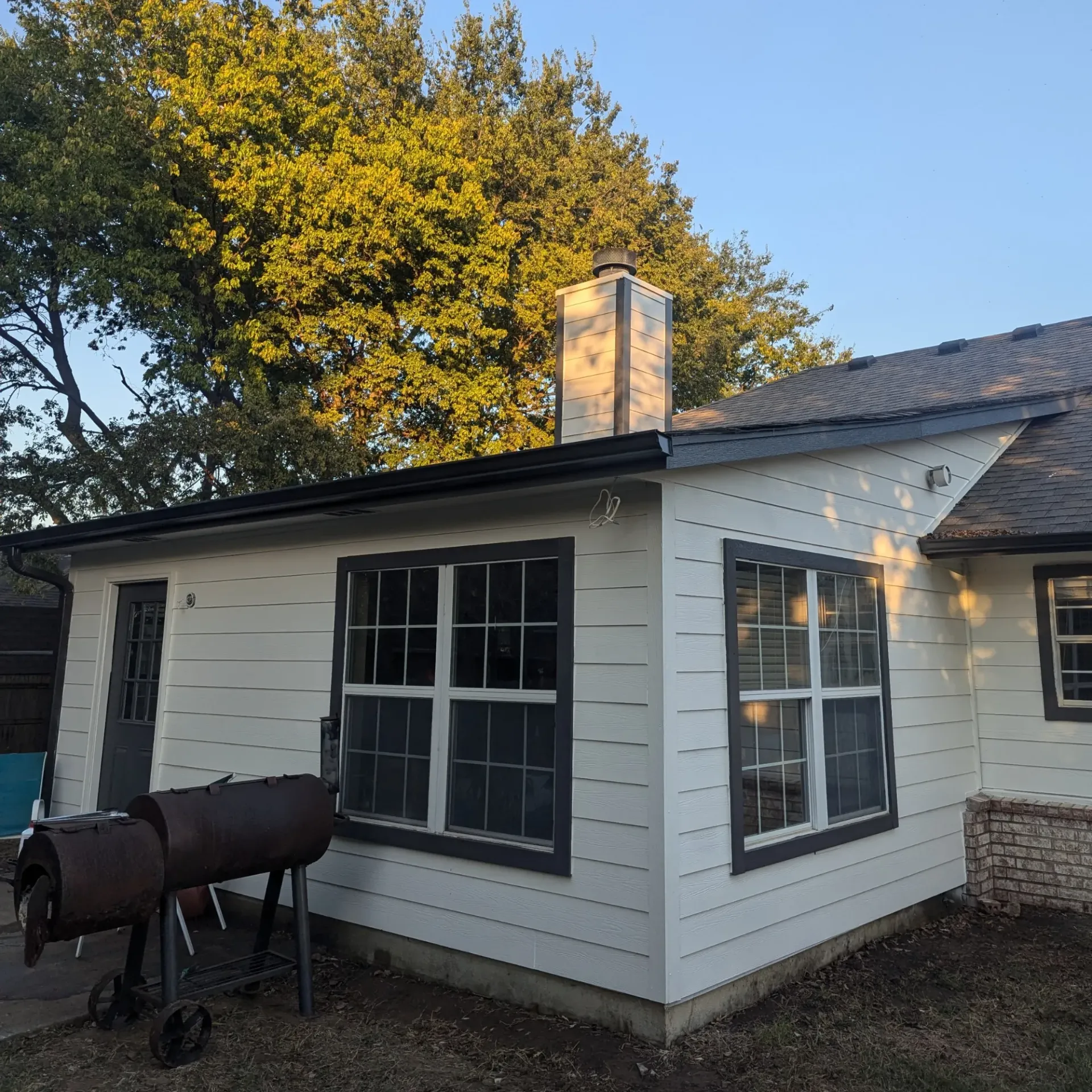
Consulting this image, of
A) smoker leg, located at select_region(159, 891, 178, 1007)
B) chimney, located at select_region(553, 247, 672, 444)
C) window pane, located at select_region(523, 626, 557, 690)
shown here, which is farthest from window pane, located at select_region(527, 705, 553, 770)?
chimney, located at select_region(553, 247, 672, 444)

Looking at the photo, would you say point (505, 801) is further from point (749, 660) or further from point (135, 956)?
point (135, 956)

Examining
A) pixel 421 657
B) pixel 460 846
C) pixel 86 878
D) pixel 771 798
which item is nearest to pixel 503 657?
pixel 421 657

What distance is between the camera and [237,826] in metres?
3.85

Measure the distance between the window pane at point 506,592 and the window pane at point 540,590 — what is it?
34 millimetres

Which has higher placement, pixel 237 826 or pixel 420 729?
pixel 420 729

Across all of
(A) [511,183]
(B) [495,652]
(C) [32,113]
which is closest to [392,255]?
(A) [511,183]

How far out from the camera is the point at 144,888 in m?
3.39

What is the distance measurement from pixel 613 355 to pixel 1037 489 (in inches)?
124

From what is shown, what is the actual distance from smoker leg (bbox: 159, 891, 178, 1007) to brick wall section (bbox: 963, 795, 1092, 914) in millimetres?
4931

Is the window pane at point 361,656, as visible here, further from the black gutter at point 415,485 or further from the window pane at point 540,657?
the window pane at point 540,657

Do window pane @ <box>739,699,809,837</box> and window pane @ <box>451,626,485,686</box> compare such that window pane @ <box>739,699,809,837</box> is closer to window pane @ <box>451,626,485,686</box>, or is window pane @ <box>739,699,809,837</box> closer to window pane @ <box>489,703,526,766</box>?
window pane @ <box>489,703,526,766</box>

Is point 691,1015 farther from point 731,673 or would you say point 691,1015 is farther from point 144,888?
point 144,888

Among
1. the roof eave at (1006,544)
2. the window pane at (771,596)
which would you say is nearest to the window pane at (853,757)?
the window pane at (771,596)

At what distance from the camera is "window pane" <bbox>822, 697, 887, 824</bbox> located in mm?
4852
